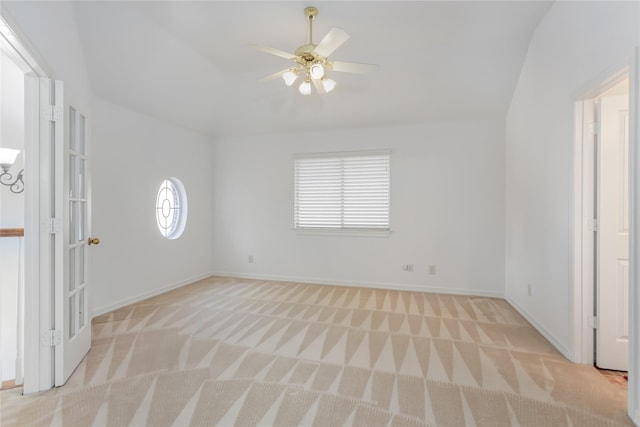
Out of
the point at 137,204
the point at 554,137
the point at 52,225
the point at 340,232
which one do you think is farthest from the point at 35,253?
the point at 554,137

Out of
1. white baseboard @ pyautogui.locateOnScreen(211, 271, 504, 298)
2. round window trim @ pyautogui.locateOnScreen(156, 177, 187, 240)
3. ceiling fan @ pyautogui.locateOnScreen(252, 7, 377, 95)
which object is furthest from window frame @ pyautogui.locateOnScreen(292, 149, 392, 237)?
ceiling fan @ pyautogui.locateOnScreen(252, 7, 377, 95)

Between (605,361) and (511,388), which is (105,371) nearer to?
(511,388)

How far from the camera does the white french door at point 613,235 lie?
7.59 feet

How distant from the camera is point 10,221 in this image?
261cm

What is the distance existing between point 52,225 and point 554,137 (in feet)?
13.8

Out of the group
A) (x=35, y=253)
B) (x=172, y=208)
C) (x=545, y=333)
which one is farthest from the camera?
(x=172, y=208)

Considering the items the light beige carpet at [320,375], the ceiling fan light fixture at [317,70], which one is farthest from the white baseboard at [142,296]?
the ceiling fan light fixture at [317,70]

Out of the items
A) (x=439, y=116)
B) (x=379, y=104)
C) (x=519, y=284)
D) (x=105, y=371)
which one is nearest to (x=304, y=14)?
(x=379, y=104)

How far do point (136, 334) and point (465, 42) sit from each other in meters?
4.71

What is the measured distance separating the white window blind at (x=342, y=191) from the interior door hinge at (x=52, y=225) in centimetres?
340

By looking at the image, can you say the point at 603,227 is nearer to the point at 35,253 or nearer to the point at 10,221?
the point at 35,253

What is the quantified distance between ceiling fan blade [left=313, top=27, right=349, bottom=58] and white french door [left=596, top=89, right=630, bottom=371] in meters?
2.14

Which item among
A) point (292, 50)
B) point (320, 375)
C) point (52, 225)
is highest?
point (292, 50)

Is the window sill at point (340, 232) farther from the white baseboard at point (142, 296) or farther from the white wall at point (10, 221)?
the white wall at point (10, 221)
